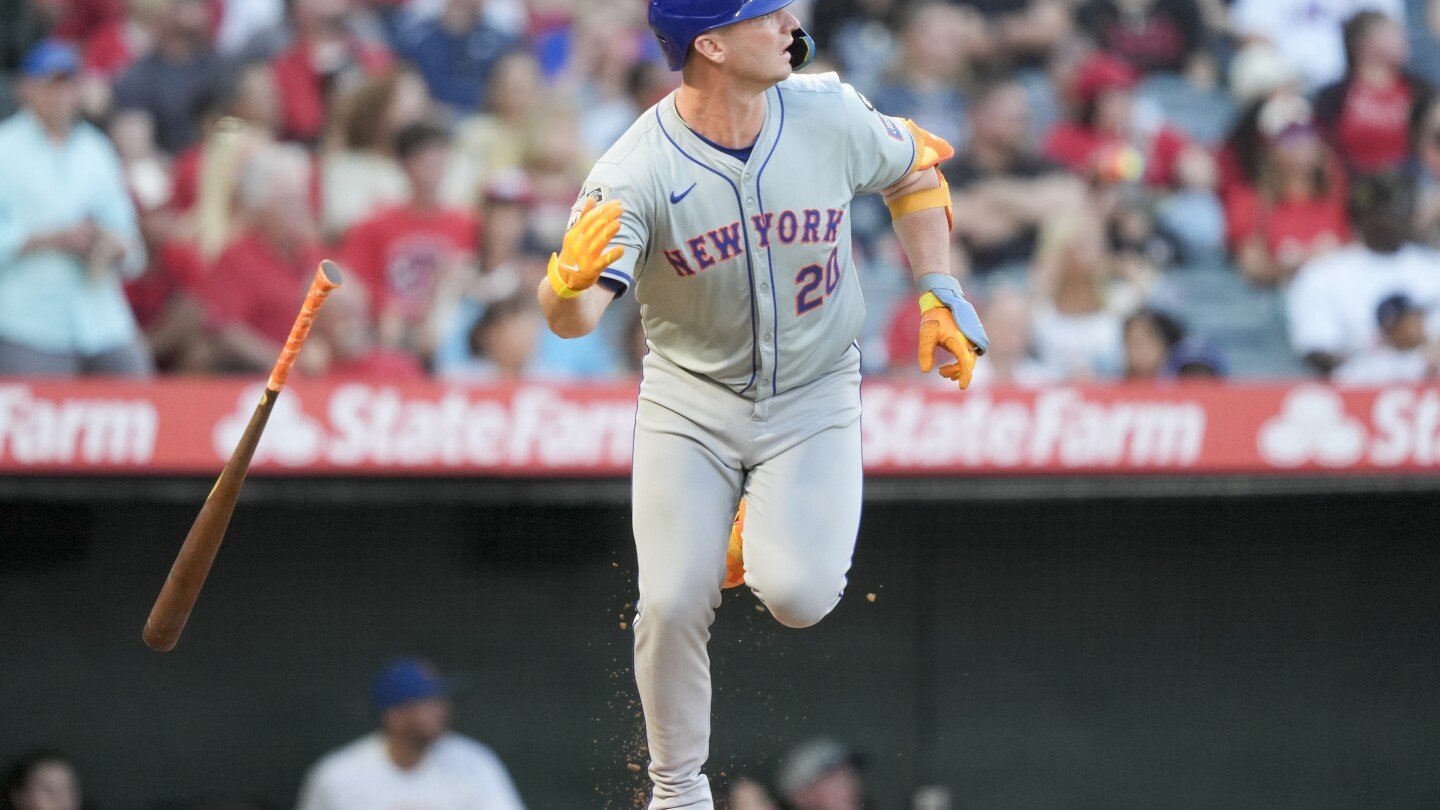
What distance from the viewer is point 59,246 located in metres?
6.55

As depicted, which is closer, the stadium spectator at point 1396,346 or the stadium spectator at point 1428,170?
the stadium spectator at point 1396,346

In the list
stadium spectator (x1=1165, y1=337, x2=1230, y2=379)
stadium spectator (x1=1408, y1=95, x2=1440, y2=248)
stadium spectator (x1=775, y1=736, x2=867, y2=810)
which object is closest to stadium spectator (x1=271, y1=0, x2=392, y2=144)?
stadium spectator (x1=775, y1=736, x2=867, y2=810)

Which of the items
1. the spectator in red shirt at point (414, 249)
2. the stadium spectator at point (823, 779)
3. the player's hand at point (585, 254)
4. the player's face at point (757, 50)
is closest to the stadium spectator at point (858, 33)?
the spectator in red shirt at point (414, 249)

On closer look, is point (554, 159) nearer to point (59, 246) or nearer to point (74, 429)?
point (59, 246)

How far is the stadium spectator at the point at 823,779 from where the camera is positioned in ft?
21.7

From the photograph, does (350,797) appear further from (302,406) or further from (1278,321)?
(1278,321)

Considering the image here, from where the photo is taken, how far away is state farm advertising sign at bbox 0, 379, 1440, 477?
626 cm

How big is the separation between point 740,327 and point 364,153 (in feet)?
13.0

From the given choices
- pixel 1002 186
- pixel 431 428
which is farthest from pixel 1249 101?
pixel 431 428

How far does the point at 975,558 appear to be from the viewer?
7.24 m

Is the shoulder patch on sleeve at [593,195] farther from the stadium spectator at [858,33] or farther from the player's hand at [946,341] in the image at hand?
the stadium spectator at [858,33]

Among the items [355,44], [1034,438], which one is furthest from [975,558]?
[355,44]

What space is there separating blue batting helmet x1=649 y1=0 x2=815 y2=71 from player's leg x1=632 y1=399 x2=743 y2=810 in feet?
2.52

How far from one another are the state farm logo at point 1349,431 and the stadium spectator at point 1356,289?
40.1 inches
